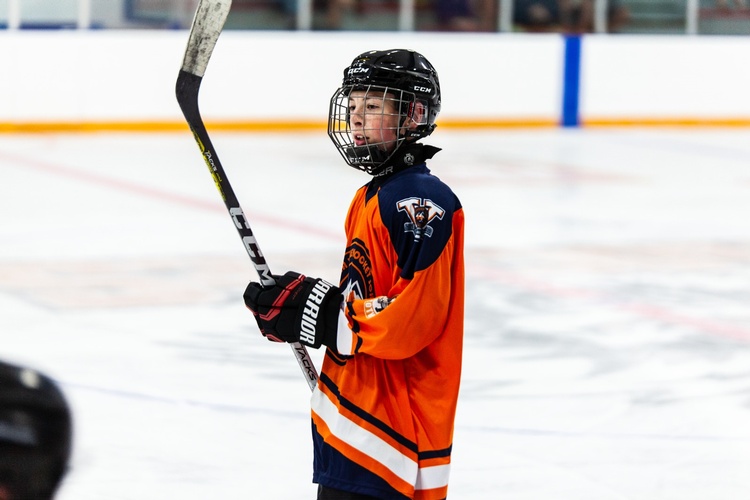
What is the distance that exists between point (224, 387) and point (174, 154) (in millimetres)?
6397

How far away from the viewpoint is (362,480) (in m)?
2.09

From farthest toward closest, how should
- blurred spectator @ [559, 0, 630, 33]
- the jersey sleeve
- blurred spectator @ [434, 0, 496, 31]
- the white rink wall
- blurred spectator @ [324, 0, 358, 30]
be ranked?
blurred spectator @ [559, 0, 630, 33], blurred spectator @ [434, 0, 496, 31], blurred spectator @ [324, 0, 358, 30], the white rink wall, the jersey sleeve

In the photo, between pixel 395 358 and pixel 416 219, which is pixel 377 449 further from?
pixel 416 219

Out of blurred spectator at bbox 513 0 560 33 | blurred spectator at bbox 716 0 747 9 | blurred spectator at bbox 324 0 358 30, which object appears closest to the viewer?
blurred spectator at bbox 324 0 358 30

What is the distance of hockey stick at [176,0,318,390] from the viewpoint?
83.7 inches

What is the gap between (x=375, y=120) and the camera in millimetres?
2074

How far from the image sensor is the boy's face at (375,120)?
2070 millimetres

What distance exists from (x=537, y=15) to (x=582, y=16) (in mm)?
476

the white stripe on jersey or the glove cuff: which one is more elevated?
the glove cuff

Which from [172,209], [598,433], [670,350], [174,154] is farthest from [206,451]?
[174,154]

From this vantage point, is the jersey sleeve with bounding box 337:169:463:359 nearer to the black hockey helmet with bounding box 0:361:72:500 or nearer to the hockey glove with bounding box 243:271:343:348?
the hockey glove with bounding box 243:271:343:348

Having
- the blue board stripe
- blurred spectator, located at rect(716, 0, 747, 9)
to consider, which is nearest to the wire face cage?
the blue board stripe

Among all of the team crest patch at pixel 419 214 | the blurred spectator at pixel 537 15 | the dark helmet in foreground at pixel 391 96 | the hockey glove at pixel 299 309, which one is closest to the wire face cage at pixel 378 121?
the dark helmet in foreground at pixel 391 96

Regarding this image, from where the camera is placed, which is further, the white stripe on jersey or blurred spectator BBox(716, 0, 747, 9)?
blurred spectator BBox(716, 0, 747, 9)
